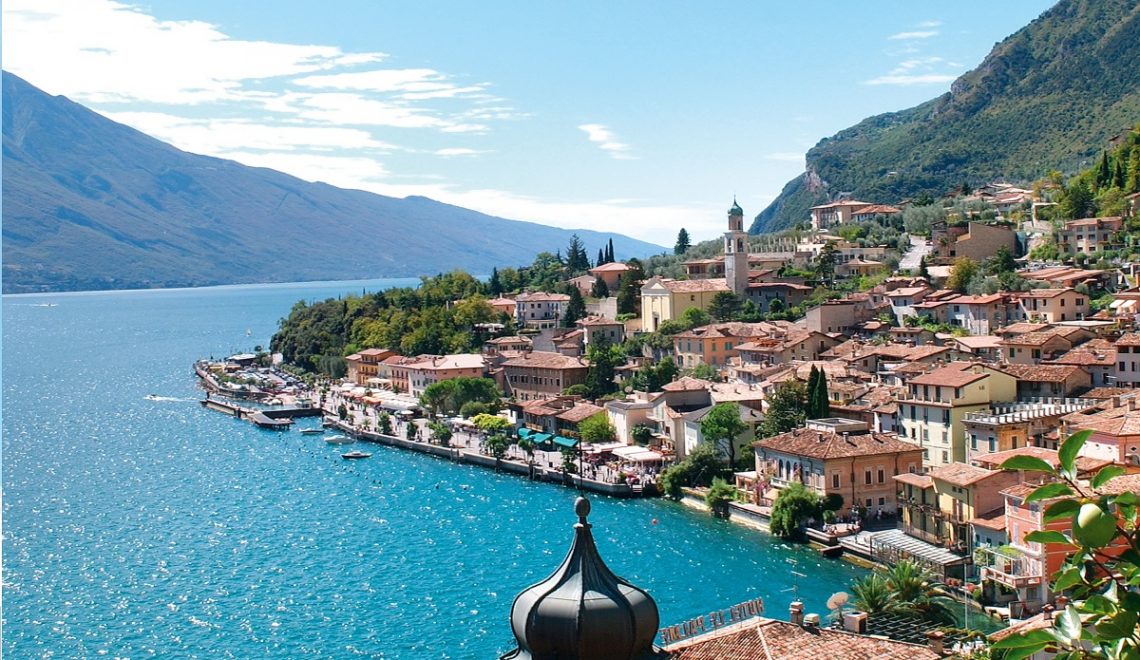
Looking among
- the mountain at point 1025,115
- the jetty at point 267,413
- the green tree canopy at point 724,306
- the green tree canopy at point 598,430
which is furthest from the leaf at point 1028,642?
the mountain at point 1025,115

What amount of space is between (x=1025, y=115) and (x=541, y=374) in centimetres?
7839

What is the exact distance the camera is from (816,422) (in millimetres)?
40625

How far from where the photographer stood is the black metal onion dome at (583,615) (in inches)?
218

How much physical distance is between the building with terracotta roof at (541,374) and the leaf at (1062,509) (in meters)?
58.4

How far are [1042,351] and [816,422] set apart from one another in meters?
9.58

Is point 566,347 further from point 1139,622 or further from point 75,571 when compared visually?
point 1139,622

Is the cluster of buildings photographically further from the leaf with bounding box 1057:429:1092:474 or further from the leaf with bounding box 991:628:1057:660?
the leaf with bounding box 1057:429:1092:474

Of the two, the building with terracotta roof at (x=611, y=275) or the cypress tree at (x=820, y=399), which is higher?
the building with terracotta roof at (x=611, y=275)

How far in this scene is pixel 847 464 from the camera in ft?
120

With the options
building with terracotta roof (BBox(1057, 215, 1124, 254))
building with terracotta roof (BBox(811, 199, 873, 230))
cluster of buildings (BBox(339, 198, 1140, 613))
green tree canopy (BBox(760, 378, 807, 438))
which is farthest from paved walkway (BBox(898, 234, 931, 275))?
green tree canopy (BBox(760, 378, 807, 438))

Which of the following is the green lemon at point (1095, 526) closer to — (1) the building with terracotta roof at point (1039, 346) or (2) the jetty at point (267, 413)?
(1) the building with terracotta roof at point (1039, 346)

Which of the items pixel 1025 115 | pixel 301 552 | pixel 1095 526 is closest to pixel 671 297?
pixel 301 552

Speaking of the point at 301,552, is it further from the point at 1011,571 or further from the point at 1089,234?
the point at 1089,234

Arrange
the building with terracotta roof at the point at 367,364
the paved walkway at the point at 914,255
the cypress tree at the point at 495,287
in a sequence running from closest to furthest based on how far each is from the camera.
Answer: the paved walkway at the point at 914,255 → the building with terracotta roof at the point at 367,364 → the cypress tree at the point at 495,287
